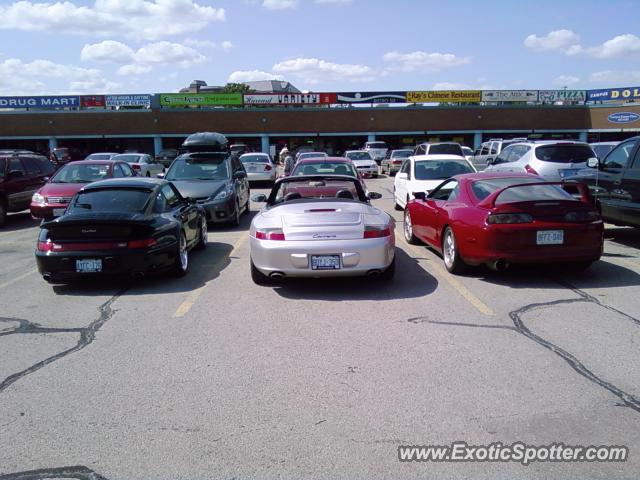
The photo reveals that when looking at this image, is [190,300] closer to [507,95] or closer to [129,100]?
[129,100]

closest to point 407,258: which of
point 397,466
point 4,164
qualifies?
point 397,466

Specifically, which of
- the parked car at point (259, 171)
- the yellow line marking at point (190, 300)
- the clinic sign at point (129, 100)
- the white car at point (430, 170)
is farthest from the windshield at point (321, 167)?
the clinic sign at point (129, 100)

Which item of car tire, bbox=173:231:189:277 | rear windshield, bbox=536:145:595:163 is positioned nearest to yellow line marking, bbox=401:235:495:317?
car tire, bbox=173:231:189:277

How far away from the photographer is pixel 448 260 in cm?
779

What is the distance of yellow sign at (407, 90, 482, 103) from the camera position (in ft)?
172

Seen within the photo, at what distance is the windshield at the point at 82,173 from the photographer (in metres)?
13.9

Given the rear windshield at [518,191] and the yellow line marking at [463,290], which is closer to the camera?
the yellow line marking at [463,290]

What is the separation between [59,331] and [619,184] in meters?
9.30

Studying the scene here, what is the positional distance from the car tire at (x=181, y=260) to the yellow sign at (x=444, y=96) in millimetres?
47770

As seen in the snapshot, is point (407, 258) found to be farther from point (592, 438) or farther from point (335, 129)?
point (335, 129)

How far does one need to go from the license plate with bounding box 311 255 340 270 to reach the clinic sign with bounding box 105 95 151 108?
164 ft

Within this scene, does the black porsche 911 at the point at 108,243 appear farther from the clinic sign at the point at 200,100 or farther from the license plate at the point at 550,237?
the clinic sign at the point at 200,100

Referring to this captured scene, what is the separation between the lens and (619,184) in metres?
9.76

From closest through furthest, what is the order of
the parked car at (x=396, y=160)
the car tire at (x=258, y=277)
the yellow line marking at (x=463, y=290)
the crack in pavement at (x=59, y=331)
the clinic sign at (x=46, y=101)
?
the crack in pavement at (x=59, y=331) < the yellow line marking at (x=463, y=290) < the car tire at (x=258, y=277) < the parked car at (x=396, y=160) < the clinic sign at (x=46, y=101)
